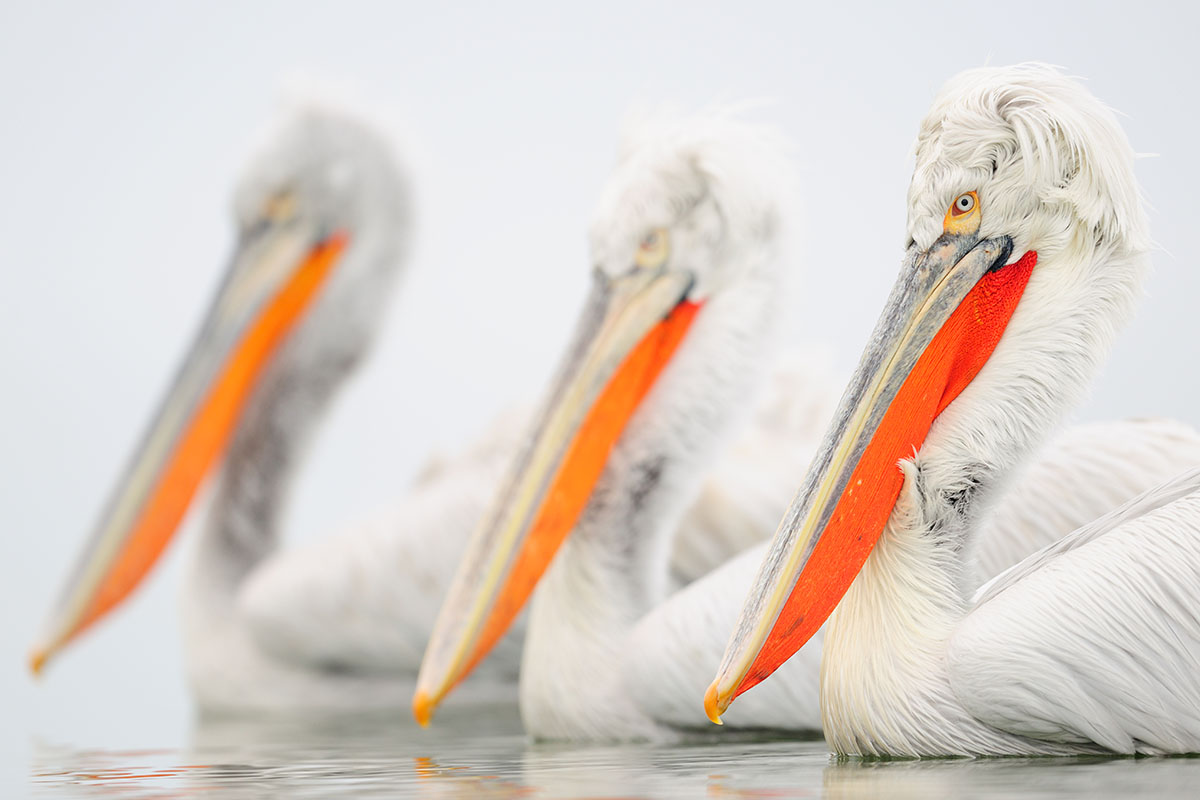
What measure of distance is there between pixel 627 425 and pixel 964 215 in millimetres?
1722

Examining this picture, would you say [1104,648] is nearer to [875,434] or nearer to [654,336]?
[875,434]

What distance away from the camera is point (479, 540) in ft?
16.0

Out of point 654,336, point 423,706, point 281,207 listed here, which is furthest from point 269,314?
point 423,706

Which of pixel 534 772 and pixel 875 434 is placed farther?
pixel 534 772

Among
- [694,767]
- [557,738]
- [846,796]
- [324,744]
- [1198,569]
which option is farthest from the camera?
[324,744]

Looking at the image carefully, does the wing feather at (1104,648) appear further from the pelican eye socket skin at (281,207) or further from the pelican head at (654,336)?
the pelican eye socket skin at (281,207)

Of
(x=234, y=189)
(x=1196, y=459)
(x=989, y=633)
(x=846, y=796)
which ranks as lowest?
(x=846, y=796)

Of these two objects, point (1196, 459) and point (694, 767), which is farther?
point (1196, 459)

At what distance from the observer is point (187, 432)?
7.83 meters

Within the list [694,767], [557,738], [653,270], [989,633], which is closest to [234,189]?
[653,270]

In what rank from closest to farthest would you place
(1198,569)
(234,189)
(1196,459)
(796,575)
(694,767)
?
(1198,569)
(796,575)
(694,767)
(1196,459)
(234,189)

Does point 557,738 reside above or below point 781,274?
below

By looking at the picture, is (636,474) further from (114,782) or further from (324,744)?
(114,782)

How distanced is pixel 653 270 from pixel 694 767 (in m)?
1.82
